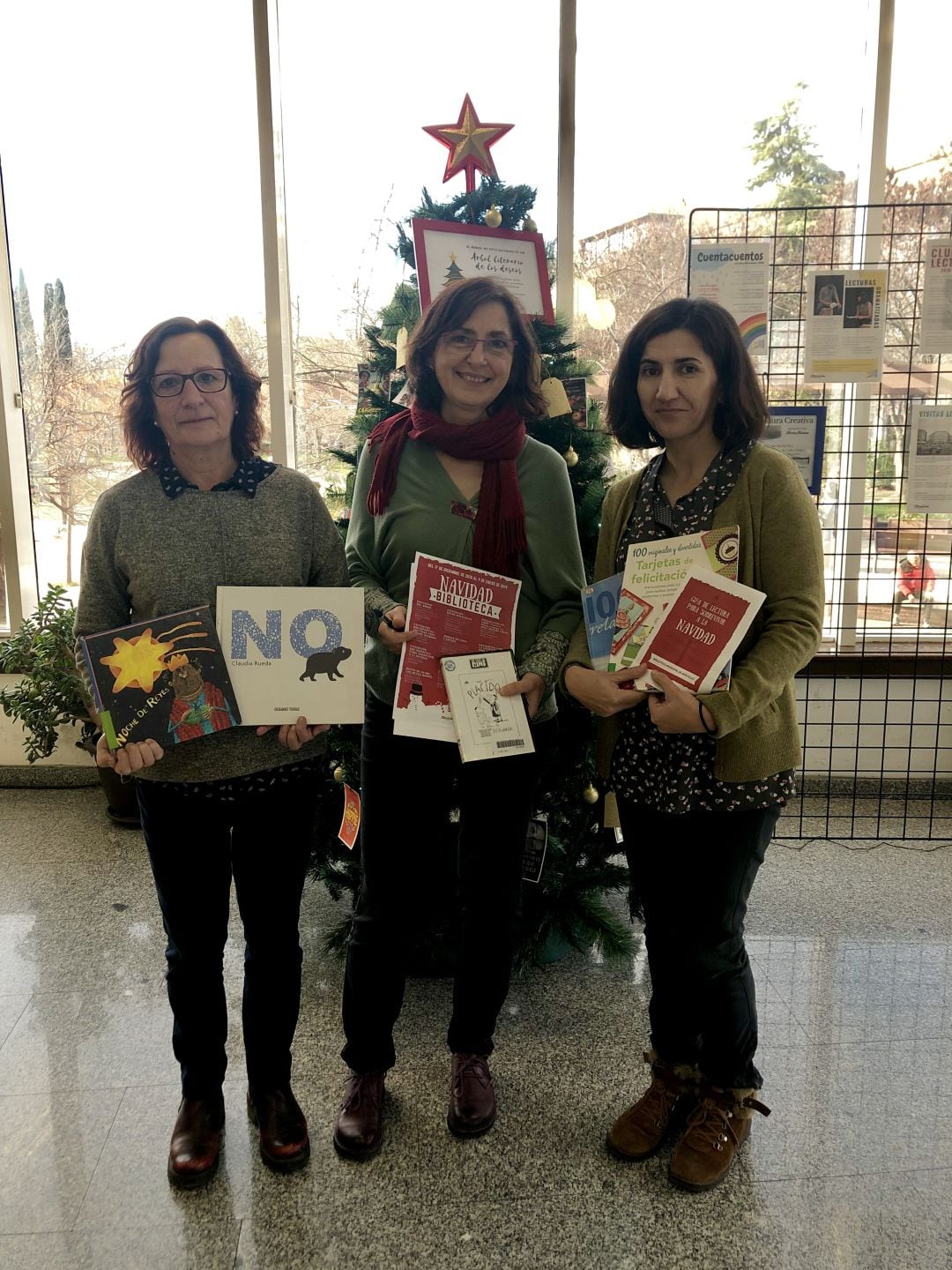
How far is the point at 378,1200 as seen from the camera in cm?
164

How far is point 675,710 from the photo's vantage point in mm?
1427

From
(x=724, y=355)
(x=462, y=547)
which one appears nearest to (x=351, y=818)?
(x=462, y=547)

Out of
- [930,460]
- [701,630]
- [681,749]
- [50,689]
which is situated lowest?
Answer: [50,689]

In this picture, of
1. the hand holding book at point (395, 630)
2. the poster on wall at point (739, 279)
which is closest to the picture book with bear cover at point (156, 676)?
the hand holding book at point (395, 630)

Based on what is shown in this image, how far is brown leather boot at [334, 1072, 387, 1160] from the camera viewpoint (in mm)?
1736

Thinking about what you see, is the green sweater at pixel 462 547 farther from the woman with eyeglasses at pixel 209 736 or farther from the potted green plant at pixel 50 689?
the potted green plant at pixel 50 689

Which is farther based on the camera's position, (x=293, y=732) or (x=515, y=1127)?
(x=515, y=1127)

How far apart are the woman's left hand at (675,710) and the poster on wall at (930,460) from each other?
2.06m

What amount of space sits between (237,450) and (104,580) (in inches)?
12.7

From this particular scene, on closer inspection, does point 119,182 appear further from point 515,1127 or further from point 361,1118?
point 515,1127

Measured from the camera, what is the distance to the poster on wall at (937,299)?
2863mm

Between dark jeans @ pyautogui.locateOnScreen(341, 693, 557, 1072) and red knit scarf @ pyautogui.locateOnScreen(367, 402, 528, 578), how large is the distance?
1.19 ft

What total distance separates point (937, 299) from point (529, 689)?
7.47 ft

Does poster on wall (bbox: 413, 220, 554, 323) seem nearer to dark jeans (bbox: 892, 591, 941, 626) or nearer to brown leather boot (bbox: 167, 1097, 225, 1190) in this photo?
brown leather boot (bbox: 167, 1097, 225, 1190)
